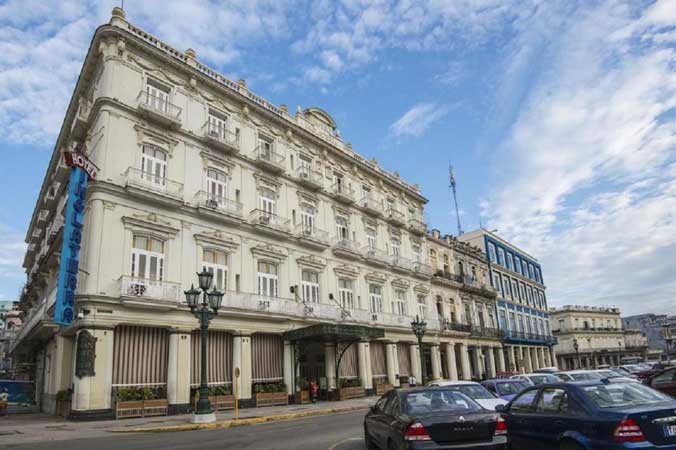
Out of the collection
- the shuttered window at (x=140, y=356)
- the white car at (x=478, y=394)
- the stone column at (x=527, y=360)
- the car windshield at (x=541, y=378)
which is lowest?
the stone column at (x=527, y=360)

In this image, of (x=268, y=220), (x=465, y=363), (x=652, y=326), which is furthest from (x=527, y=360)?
(x=652, y=326)

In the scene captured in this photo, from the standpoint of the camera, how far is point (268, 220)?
27.0 metres

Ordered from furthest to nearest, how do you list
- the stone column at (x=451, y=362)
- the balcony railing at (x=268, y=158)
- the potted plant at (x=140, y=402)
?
the stone column at (x=451, y=362)
the balcony railing at (x=268, y=158)
the potted plant at (x=140, y=402)

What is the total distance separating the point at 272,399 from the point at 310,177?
1425cm

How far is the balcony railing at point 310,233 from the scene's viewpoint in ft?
95.1

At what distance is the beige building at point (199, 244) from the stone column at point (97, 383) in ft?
0.16

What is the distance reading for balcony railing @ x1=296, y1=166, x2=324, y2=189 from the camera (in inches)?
1202

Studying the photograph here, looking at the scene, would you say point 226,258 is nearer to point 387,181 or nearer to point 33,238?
point 387,181

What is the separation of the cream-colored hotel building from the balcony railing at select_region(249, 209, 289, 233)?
0.50ft

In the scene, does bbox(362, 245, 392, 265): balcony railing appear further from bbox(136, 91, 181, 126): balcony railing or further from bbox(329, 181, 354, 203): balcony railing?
bbox(136, 91, 181, 126): balcony railing

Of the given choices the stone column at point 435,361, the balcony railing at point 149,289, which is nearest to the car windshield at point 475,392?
the balcony railing at point 149,289

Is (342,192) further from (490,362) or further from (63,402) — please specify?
(490,362)

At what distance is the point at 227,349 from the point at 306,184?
12048 millimetres

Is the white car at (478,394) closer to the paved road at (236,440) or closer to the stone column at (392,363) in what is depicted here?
the paved road at (236,440)
